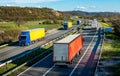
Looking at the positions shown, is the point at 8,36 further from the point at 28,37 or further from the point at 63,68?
the point at 63,68

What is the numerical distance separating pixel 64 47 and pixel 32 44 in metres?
24.8

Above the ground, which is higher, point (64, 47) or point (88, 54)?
point (64, 47)

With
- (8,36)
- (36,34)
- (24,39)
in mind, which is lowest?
(8,36)

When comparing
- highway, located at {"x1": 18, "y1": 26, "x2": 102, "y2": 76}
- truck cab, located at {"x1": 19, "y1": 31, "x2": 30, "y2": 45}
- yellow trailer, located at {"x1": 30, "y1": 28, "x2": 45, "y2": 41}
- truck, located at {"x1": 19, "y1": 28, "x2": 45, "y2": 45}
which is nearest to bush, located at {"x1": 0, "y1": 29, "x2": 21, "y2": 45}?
yellow trailer, located at {"x1": 30, "y1": 28, "x2": 45, "y2": 41}

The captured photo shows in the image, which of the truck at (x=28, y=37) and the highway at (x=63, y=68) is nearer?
the highway at (x=63, y=68)

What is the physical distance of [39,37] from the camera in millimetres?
61625

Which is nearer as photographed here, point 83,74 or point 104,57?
point 83,74

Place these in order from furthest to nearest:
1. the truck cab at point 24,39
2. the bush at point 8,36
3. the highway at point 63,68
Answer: the bush at point 8,36
the truck cab at point 24,39
the highway at point 63,68

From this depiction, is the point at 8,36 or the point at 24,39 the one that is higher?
the point at 24,39

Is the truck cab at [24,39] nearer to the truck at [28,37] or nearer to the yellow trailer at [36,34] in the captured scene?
the truck at [28,37]

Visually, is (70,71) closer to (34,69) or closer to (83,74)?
(83,74)

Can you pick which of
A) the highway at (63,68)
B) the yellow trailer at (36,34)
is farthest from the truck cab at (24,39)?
the highway at (63,68)

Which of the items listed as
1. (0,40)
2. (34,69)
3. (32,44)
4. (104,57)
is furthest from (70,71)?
(0,40)

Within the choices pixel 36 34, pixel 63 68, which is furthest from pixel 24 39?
pixel 63 68
